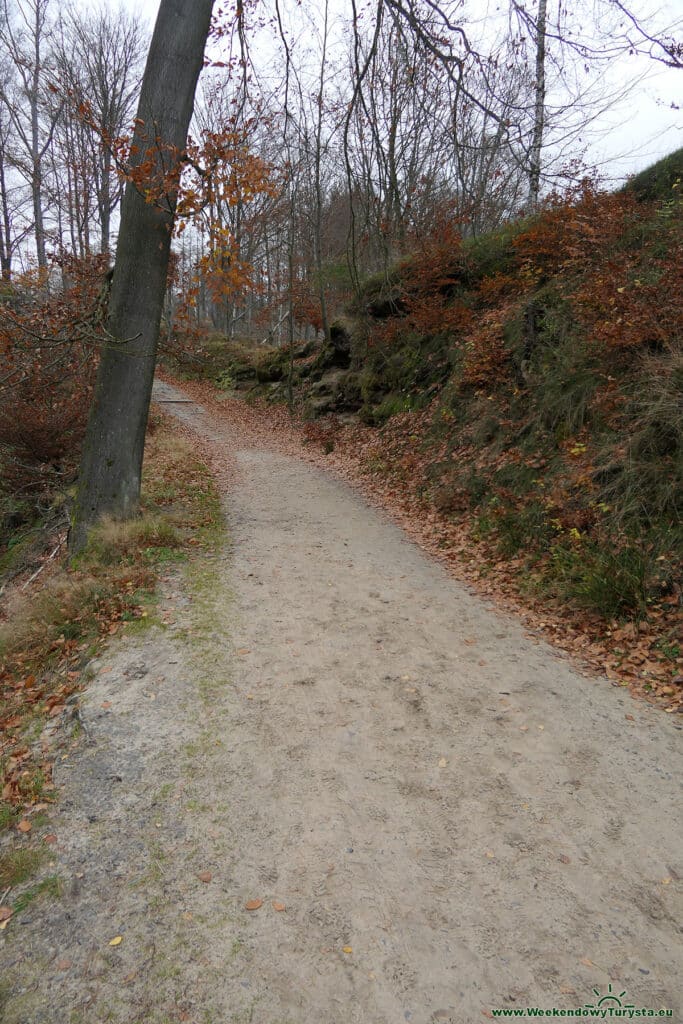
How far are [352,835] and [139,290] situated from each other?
6577mm

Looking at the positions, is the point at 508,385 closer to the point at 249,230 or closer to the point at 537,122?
the point at 537,122

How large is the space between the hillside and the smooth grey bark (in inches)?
188

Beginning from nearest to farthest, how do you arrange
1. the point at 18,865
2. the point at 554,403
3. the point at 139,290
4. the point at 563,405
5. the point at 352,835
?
1. the point at 18,865
2. the point at 352,835
3. the point at 139,290
4. the point at 563,405
5. the point at 554,403

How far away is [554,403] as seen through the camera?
8188mm

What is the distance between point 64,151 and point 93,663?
949 inches

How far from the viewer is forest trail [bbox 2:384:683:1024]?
8.23 feet

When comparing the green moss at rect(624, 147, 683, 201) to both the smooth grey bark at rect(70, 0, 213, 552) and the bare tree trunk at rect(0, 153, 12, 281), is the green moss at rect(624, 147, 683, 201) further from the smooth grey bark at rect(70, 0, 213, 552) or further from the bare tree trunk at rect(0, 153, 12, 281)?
the bare tree trunk at rect(0, 153, 12, 281)

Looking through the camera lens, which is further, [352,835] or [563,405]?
[563,405]

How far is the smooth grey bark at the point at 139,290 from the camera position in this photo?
6750 millimetres

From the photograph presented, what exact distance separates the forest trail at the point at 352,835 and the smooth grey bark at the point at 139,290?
270cm

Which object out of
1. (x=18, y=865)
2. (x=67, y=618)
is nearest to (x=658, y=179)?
(x=67, y=618)

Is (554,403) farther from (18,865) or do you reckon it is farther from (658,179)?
(18,865)

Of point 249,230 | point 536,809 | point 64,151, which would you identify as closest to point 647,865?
point 536,809

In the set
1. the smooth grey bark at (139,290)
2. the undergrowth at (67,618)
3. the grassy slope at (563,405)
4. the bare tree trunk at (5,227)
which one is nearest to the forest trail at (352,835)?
the undergrowth at (67,618)
